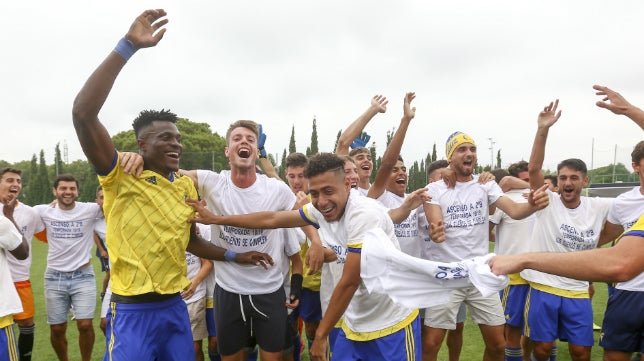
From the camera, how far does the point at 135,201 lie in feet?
10.4

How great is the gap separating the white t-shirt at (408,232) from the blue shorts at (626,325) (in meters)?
2.05

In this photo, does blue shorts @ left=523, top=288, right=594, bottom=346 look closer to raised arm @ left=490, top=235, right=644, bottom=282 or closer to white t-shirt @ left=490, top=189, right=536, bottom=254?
white t-shirt @ left=490, top=189, right=536, bottom=254

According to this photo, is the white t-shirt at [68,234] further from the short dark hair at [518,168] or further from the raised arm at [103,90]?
the short dark hair at [518,168]

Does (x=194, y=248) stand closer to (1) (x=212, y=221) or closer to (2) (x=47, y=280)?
(1) (x=212, y=221)

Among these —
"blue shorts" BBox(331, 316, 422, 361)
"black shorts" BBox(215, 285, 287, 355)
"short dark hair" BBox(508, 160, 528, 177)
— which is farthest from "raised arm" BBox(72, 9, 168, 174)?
"short dark hair" BBox(508, 160, 528, 177)

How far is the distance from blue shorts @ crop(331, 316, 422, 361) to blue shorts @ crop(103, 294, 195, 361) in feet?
3.86

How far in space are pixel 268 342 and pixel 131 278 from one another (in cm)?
152

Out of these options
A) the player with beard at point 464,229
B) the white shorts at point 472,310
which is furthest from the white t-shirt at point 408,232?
the white shorts at point 472,310

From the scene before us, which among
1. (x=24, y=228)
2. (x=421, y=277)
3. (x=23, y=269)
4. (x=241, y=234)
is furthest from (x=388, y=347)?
(x=24, y=228)

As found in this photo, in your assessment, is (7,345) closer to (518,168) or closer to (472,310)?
(472,310)

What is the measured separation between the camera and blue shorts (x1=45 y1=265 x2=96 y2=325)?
6.01m

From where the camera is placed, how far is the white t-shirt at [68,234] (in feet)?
20.3

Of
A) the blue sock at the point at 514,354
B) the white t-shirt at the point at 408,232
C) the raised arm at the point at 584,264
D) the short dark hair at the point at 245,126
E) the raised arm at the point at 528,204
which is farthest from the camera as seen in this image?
the white t-shirt at the point at 408,232

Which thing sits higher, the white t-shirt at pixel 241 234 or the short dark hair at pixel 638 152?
the short dark hair at pixel 638 152
